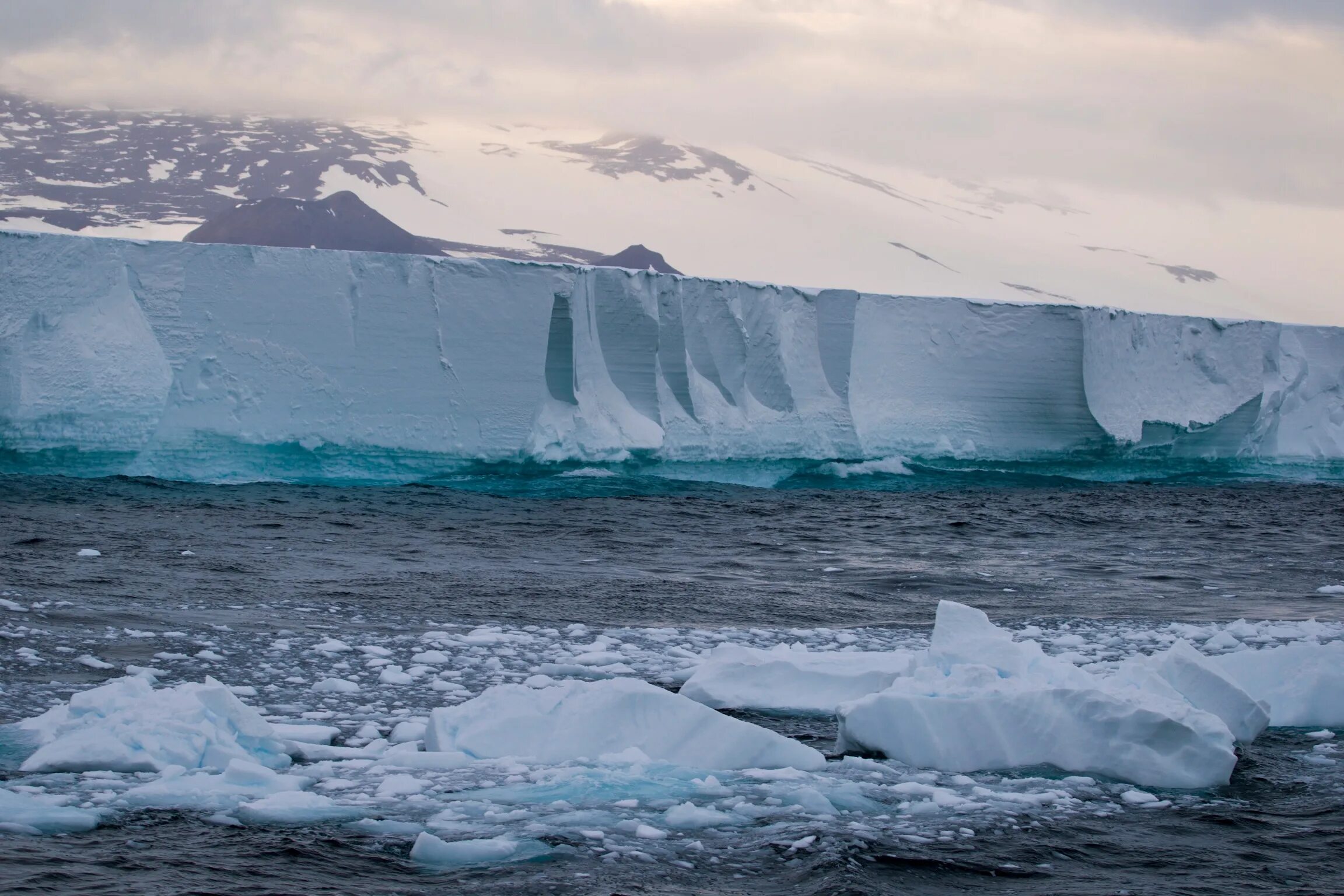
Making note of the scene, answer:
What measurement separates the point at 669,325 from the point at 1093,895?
10097 mm

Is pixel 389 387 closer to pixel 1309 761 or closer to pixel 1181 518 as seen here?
pixel 1181 518

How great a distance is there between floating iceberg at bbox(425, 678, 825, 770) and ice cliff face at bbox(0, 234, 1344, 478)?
751 centimetres

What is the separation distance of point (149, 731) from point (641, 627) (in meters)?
2.62

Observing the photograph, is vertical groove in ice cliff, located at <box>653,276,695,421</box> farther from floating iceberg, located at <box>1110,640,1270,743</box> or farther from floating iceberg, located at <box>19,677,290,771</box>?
floating iceberg, located at <box>19,677,290,771</box>

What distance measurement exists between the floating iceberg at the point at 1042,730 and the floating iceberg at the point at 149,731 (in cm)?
171

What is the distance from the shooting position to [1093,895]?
268 cm

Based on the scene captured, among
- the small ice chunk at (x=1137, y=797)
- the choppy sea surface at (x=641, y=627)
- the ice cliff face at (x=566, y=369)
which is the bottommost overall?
the choppy sea surface at (x=641, y=627)

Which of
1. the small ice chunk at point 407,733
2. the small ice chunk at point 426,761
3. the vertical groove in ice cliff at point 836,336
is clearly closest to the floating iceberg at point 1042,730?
the small ice chunk at point 426,761

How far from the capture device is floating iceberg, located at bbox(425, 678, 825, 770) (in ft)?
11.9

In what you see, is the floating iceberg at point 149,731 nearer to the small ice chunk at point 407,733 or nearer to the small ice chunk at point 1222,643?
the small ice chunk at point 407,733

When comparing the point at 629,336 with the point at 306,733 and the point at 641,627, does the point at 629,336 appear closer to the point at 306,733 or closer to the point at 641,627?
the point at 641,627

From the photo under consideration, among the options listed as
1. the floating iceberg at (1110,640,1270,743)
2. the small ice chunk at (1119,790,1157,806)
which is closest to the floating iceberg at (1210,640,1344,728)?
the floating iceberg at (1110,640,1270,743)

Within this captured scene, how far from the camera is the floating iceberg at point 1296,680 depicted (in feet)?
14.4

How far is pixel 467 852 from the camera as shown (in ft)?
9.20
